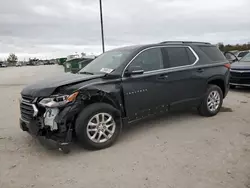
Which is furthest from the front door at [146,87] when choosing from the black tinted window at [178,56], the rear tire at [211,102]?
the rear tire at [211,102]

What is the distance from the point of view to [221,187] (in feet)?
9.96

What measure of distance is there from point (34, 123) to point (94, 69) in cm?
168

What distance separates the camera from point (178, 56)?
18.1 feet

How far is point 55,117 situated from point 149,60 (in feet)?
7.01

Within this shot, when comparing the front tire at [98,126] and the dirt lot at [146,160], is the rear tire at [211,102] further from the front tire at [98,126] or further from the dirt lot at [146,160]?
the front tire at [98,126]

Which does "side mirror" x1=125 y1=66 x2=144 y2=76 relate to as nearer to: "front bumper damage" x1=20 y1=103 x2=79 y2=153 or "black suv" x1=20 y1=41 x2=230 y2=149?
"black suv" x1=20 y1=41 x2=230 y2=149

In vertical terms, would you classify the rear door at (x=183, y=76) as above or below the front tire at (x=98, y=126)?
above

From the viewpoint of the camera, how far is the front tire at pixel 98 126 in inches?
159

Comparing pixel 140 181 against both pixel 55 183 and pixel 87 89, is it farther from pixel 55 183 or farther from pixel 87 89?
pixel 87 89

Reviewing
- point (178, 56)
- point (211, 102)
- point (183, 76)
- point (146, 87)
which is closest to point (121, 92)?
point (146, 87)

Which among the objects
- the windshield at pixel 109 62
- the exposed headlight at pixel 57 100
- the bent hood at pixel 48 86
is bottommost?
the exposed headlight at pixel 57 100

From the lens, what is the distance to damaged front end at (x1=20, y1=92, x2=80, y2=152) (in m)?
3.92

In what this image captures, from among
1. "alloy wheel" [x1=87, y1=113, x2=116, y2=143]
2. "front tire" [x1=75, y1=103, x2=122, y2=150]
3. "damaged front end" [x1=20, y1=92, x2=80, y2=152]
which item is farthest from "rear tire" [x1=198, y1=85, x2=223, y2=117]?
"damaged front end" [x1=20, y1=92, x2=80, y2=152]

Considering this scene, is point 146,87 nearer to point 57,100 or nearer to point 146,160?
point 146,160
